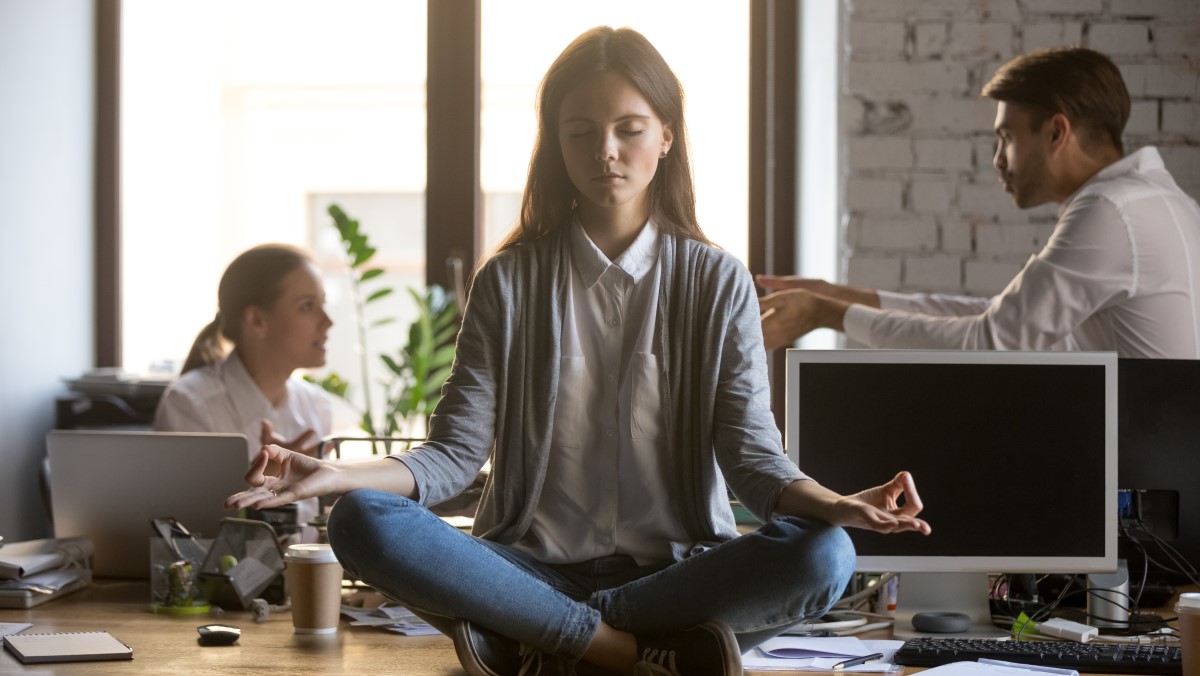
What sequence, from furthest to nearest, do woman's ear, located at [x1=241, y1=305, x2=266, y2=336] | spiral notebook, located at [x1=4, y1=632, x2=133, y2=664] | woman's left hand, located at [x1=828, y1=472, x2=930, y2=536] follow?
woman's ear, located at [x1=241, y1=305, x2=266, y2=336] < spiral notebook, located at [x1=4, y1=632, x2=133, y2=664] < woman's left hand, located at [x1=828, y1=472, x2=930, y2=536]

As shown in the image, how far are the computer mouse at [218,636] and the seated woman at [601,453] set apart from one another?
29cm

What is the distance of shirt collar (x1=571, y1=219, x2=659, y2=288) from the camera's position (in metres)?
1.87

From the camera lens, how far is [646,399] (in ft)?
5.90

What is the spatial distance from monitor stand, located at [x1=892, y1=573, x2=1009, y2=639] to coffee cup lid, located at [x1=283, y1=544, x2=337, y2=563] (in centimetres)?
83

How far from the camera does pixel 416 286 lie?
3928 millimetres

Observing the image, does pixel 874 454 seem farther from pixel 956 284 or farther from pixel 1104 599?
pixel 956 284

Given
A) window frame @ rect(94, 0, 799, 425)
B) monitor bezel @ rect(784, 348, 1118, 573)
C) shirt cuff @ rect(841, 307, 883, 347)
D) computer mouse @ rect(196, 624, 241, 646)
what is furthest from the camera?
window frame @ rect(94, 0, 799, 425)

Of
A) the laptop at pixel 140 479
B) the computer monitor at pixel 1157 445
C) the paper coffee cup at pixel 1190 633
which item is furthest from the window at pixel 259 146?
the paper coffee cup at pixel 1190 633

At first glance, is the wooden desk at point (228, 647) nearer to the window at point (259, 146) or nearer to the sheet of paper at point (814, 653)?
the sheet of paper at point (814, 653)

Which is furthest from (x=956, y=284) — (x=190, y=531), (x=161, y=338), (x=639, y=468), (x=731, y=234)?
(x=161, y=338)

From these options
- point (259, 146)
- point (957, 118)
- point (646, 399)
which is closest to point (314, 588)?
point (646, 399)

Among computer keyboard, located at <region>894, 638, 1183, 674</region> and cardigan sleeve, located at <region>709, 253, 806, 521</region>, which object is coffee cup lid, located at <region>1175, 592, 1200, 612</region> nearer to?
computer keyboard, located at <region>894, 638, 1183, 674</region>

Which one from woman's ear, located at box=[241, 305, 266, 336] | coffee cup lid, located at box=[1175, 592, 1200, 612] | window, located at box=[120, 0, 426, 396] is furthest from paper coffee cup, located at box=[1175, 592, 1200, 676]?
window, located at box=[120, 0, 426, 396]

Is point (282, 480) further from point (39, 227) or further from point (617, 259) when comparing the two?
point (39, 227)
